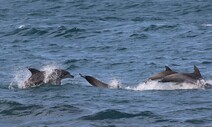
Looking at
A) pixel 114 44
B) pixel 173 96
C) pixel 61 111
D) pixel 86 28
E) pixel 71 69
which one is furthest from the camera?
pixel 86 28

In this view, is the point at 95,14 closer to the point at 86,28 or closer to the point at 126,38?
the point at 86,28

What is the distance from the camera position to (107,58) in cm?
3388

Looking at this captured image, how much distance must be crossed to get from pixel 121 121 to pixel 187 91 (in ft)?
17.1

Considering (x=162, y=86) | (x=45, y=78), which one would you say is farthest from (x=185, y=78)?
(x=45, y=78)

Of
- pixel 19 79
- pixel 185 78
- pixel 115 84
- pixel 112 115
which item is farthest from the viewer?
pixel 19 79


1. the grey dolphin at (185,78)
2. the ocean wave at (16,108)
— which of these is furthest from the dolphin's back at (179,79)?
the ocean wave at (16,108)

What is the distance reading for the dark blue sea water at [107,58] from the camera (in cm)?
1995

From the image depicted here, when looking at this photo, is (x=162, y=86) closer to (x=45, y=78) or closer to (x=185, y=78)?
(x=185, y=78)

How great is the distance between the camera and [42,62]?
33562 mm

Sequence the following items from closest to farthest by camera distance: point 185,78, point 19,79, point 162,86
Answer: point 185,78 → point 162,86 → point 19,79

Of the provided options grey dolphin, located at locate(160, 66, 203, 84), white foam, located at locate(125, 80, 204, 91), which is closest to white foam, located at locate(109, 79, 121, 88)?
white foam, located at locate(125, 80, 204, 91)

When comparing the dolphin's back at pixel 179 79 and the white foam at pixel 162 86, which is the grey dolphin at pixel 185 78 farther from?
the white foam at pixel 162 86

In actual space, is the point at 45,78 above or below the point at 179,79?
above

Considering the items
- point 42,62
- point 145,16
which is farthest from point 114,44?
point 145,16
